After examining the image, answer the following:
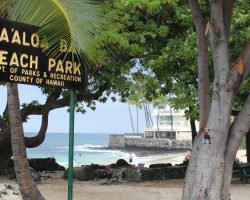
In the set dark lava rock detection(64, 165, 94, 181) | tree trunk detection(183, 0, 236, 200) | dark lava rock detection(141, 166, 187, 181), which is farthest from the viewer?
dark lava rock detection(64, 165, 94, 181)

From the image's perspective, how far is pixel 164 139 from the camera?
10244cm

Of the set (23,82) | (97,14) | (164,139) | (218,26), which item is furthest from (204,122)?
(164,139)

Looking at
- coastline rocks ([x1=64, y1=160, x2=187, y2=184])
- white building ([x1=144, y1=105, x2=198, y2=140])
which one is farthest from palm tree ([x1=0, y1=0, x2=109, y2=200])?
white building ([x1=144, y1=105, x2=198, y2=140])

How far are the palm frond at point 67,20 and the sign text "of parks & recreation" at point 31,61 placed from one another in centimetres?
16

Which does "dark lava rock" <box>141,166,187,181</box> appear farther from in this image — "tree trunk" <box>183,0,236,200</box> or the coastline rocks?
"tree trunk" <box>183,0,236,200</box>

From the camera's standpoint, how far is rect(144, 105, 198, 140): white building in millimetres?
104812

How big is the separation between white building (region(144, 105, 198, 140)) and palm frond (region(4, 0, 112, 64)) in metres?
94.5

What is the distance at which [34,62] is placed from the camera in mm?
7070

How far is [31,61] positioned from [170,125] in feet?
332

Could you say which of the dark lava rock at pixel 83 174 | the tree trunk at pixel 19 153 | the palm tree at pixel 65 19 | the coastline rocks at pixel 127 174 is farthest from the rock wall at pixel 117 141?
the palm tree at pixel 65 19

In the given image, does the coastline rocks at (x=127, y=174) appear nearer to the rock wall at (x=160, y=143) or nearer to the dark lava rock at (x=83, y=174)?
the dark lava rock at (x=83, y=174)

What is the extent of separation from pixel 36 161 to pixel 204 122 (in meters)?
15.8

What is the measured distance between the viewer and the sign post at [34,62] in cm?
677

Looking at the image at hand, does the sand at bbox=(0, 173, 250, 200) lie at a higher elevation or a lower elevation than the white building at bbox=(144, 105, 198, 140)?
lower
